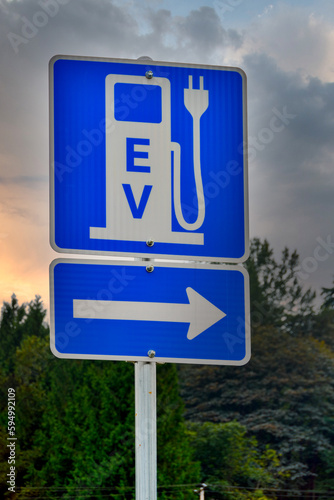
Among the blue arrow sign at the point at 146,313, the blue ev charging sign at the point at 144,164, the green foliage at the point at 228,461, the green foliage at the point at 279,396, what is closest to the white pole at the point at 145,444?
the blue arrow sign at the point at 146,313

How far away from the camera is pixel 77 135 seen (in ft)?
7.12

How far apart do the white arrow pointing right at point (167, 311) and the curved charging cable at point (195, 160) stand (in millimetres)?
189

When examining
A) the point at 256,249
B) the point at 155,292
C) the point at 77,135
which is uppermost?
the point at 256,249

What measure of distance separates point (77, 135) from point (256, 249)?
1587 inches

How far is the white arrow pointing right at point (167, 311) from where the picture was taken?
6.88 feet

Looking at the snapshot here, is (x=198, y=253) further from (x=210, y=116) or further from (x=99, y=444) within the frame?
(x=99, y=444)

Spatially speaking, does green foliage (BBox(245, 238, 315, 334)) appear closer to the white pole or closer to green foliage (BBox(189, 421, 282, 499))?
green foliage (BBox(189, 421, 282, 499))

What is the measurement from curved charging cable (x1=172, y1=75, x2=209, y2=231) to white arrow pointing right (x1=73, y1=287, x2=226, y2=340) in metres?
0.19

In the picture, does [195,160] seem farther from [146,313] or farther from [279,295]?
[279,295]

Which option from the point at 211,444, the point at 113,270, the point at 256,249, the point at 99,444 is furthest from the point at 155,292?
the point at 256,249

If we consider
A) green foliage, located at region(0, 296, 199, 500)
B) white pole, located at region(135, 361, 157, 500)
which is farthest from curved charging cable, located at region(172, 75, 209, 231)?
green foliage, located at region(0, 296, 199, 500)

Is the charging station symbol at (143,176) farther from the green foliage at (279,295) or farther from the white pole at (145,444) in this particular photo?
the green foliage at (279,295)

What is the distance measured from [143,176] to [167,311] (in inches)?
14.1

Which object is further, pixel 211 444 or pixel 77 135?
pixel 211 444
